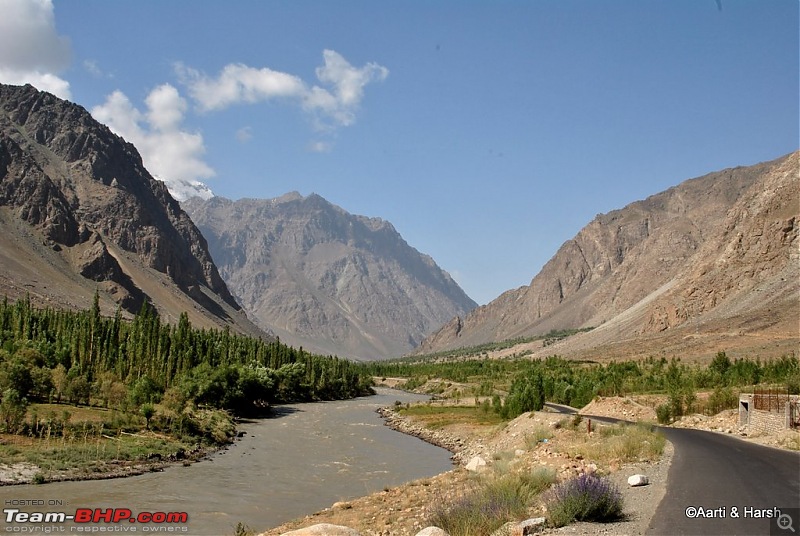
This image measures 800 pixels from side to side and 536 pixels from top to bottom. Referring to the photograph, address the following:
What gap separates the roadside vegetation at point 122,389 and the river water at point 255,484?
10.5ft

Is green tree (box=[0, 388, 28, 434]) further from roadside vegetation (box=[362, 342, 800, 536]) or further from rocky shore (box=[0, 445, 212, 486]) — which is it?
roadside vegetation (box=[362, 342, 800, 536])

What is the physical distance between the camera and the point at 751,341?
311ft

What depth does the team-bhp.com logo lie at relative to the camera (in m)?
24.8

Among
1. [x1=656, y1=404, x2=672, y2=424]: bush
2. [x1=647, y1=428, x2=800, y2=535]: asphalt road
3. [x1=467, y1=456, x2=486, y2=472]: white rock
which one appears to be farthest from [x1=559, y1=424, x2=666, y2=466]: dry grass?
[x1=656, y1=404, x2=672, y2=424]: bush

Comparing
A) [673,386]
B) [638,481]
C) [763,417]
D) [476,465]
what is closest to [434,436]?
[673,386]

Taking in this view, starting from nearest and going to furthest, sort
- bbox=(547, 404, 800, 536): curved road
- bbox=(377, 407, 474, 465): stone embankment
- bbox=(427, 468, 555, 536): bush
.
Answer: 1. bbox=(547, 404, 800, 536): curved road
2. bbox=(427, 468, 555, 536): bush
3. bbox=(377, 407, 474, 465): stone embankment

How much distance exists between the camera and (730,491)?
15.8 m

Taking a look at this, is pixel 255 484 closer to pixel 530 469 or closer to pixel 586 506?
pixel 530 469

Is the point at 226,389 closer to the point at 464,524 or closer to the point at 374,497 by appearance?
the point at 374,497

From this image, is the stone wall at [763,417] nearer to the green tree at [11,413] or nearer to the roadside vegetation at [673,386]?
the roadside vegetation at [673,386]

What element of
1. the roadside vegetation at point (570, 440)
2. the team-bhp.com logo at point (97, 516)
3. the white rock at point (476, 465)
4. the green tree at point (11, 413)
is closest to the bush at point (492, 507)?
the roadside vegetation at point (570, 440)

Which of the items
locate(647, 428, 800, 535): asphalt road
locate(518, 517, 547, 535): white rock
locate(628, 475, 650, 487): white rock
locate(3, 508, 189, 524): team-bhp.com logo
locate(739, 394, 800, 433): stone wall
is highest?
locate(739, 394, 800, 433): stone wall

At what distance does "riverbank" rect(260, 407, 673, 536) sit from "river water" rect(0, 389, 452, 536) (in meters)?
4.01

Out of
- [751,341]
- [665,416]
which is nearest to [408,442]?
[665,416]
